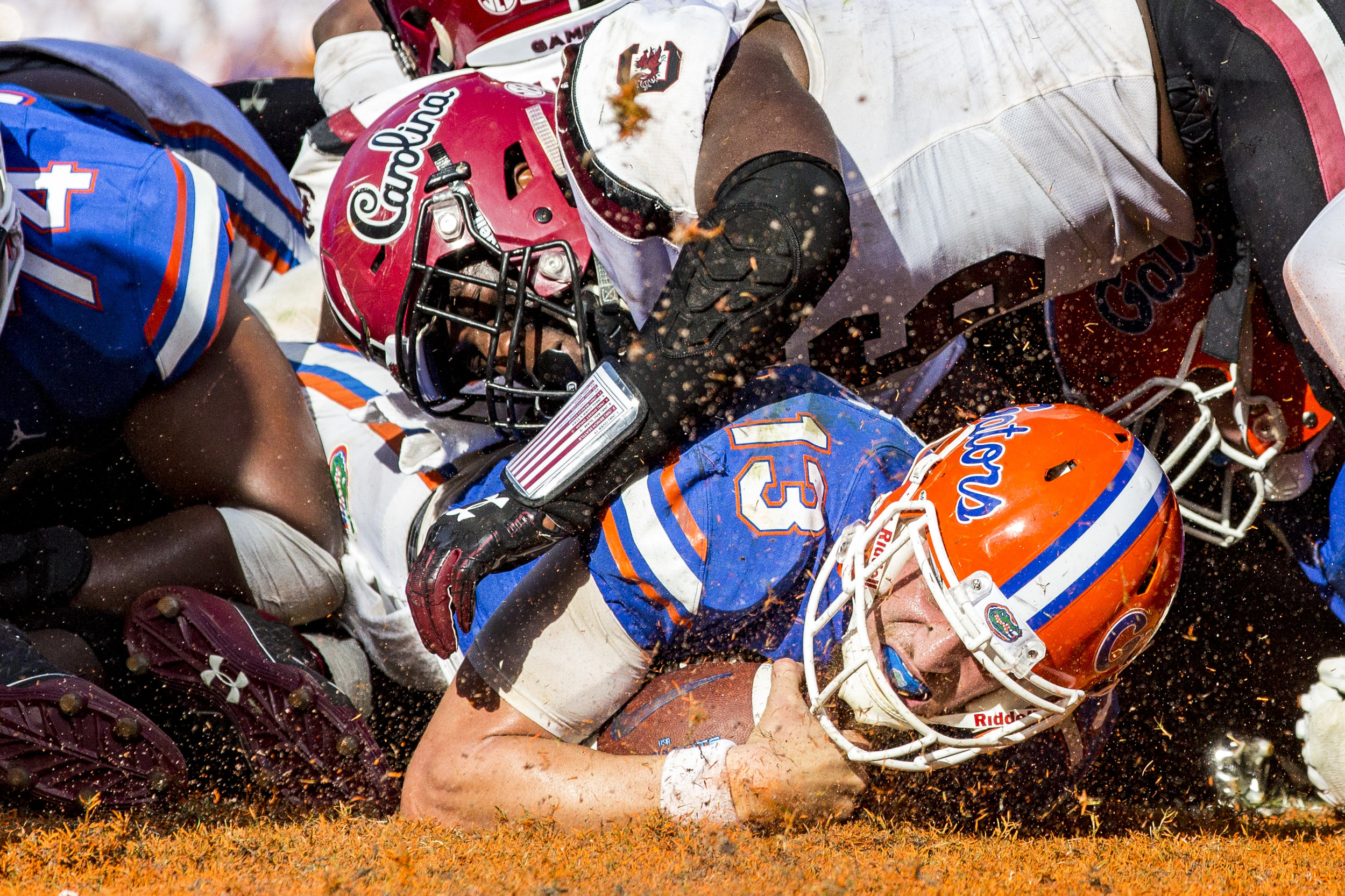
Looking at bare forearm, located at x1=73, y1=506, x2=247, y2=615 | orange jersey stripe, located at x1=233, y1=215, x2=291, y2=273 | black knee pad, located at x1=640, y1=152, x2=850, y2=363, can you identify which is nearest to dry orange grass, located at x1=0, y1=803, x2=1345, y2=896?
bare forearm, located at x1=73, y1=506, x2=247, y2=615

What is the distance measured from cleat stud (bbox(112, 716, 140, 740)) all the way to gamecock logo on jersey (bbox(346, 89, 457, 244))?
132 cm

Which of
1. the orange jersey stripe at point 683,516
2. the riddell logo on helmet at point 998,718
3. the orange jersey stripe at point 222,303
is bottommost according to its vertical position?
the riddell logo on helmet at point 998,718

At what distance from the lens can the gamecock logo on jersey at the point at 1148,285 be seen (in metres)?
2.80

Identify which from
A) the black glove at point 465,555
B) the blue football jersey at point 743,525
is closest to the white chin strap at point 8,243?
the black glove at point 465,555

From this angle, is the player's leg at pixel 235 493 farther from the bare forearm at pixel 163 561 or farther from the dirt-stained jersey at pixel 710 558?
the dirt-stained jersey at pixel 710 558

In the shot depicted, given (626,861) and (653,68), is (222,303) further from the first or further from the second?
(626,861)

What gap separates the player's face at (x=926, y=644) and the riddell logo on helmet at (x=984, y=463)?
0.19 metres

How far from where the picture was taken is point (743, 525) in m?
2.25

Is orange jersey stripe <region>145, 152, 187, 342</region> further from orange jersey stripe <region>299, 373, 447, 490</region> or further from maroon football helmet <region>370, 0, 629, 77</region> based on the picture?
maroon football helmet <region>370, 0, 629, 77</region>

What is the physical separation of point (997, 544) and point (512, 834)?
1.13 metres

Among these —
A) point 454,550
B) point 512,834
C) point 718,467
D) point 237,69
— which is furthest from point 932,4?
point 237,69

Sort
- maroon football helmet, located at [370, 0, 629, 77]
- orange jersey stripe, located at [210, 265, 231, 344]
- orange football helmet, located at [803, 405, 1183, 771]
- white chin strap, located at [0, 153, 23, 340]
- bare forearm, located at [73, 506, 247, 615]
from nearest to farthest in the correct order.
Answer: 1. orange football helmet, located at [803, 405, 1183, 771]
2. white chin strap, located at [0, 153, 23, 340]
3. bare forearm, located at [73, 506, 247, 615]
4. orange jersey stripe, located at [210, 265, 231, 344]
5. maroon football helmet, located at [370, 0, 629, 77]

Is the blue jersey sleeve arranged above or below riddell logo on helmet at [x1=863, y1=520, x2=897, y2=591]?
above

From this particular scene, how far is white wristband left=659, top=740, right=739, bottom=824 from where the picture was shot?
7.04 feet
